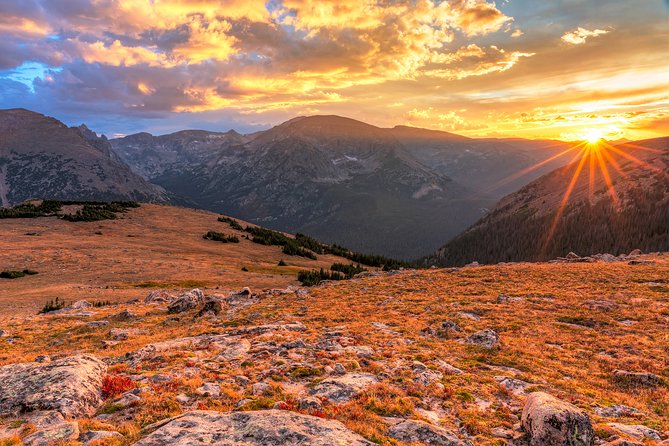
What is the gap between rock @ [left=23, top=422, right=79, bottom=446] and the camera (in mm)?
8357

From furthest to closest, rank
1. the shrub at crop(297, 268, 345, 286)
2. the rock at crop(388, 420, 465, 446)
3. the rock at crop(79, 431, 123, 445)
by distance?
the shrub at crop(297, 268, 345, 286)
the rock at crop(388, 420, 465, 446)
the rock at crop(79, 431, 123, 445)

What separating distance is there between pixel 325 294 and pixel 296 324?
12885 millimetres

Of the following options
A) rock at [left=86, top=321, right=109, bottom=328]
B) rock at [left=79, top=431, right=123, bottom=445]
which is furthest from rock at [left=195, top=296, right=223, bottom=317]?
rock at [left=79, top=431, right=123, bottom=445]

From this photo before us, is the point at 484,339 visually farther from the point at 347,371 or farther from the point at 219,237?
the point at 219,237

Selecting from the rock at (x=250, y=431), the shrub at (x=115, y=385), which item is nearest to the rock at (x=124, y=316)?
the shrub at (x=115, y=385)

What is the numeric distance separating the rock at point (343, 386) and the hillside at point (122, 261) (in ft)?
94.0

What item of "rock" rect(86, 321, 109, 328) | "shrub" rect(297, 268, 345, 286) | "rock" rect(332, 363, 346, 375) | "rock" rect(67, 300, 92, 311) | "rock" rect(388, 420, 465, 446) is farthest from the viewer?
"shrub" rect(297, 268, 345, 286)

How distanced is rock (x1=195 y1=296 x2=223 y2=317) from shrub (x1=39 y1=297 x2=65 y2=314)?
13.0 m

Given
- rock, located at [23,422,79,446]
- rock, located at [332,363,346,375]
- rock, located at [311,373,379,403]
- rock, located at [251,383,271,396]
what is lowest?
rock, located at [332,363,346,375]

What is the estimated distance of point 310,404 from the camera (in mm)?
11211

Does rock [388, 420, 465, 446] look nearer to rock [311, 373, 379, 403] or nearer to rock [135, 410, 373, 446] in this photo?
rock [135, 410, 373, 446]

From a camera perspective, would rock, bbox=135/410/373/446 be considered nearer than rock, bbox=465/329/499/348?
Yes

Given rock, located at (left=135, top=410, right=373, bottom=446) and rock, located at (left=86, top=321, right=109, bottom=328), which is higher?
rock, located at (left=135, top=410, right=373, bottom=446)

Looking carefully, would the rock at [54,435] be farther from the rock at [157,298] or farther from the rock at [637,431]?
the rock at [157,298]
